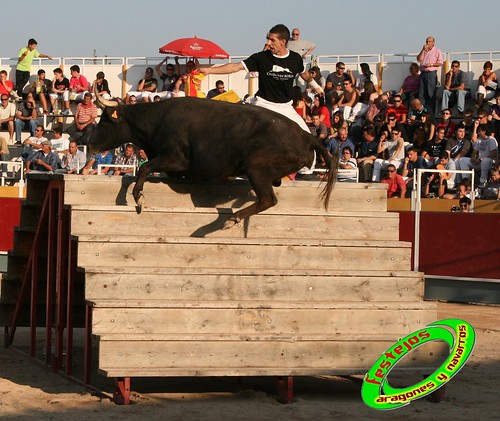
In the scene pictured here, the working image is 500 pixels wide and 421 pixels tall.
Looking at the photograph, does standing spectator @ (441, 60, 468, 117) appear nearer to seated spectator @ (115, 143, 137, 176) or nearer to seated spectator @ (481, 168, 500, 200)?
seated spectator @ (481, 168, 500, 200)

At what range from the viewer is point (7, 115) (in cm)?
2159

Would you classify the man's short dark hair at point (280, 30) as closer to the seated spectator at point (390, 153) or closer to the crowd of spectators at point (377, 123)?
the crowd of spectators at point (377, 123)

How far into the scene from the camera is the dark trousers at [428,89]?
59.9ft

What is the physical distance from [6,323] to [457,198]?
24.4 ft

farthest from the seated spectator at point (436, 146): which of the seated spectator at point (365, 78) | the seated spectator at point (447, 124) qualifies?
the seated spectator at point (365, 78)

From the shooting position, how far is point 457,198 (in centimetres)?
1574

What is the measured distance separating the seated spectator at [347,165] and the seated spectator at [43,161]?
4721 millimetres

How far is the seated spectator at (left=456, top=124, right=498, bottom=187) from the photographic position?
637 inches

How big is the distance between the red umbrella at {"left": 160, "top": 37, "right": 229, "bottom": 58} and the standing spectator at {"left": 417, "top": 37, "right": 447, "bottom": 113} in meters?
3.75

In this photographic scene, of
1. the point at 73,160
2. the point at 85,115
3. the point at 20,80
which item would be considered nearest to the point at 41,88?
the point at 20,80

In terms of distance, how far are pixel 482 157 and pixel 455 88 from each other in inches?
85.1

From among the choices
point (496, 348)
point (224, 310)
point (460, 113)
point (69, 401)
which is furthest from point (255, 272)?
point (460, 113)

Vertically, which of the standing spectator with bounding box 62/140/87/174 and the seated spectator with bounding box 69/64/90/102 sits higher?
the seated spectator with bounding box 69/64/90/102

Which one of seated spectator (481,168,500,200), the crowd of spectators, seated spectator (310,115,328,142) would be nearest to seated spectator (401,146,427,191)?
the crowd of spectators
